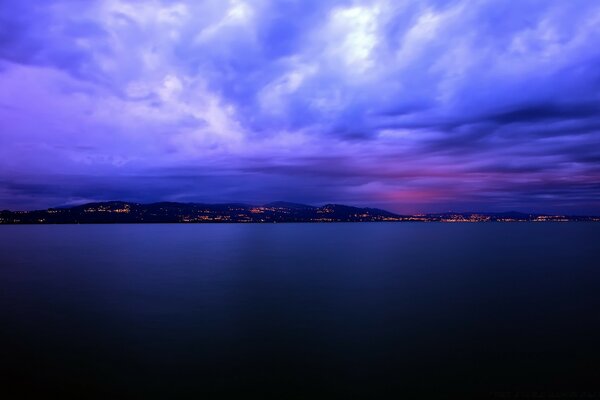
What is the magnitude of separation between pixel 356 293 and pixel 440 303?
692cm

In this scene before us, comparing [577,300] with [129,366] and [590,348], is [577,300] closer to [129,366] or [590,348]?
[590,348]

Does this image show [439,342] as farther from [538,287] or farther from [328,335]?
[538,287]

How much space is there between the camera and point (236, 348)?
759 inches

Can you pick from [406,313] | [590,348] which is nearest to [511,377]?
[590,348]

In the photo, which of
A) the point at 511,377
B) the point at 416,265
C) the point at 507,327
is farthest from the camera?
the point at 416,265

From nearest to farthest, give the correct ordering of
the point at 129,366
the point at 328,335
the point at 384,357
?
the point at 129,366 → the point at 384,357 → the point at 328,335

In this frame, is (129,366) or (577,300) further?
(577,300)

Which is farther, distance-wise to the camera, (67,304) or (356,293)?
(356,293)

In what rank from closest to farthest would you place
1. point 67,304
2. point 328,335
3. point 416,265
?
point 328,335, point 67,304, point 416,265

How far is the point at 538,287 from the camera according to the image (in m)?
35.7

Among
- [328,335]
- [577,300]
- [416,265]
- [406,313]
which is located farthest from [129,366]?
[416,265]

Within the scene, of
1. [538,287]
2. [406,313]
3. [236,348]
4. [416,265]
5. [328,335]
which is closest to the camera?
[236,348]

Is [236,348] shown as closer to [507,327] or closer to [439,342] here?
[439,342]

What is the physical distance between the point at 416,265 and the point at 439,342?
3196 cm
